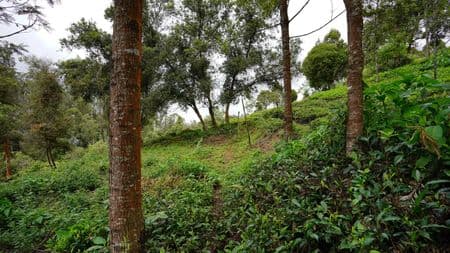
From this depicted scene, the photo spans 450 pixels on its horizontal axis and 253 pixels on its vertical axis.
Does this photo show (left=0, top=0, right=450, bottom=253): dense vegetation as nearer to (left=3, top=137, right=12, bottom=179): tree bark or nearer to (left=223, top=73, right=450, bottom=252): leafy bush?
(left=223, top=73, right=450, bottom=252): leafy bush

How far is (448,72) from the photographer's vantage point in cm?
816

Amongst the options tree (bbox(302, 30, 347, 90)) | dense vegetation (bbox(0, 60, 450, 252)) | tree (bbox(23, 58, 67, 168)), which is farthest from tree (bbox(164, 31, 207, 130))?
dense vegetation (bbox(0, 60, 450, 252))

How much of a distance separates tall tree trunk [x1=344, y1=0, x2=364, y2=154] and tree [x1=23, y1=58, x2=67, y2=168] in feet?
43.0

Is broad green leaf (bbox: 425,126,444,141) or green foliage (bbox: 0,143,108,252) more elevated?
broad green leaf (bbox: 425,126,444,141)

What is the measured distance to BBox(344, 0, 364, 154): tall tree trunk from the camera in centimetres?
268

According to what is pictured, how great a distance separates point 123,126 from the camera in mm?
2303

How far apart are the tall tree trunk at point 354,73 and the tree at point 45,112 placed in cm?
1310

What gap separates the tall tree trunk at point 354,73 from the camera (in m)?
2.68

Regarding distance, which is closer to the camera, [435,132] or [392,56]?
[435,132]

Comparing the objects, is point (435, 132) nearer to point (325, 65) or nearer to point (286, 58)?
point (286, 58)

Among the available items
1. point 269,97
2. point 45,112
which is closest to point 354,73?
point 269,97

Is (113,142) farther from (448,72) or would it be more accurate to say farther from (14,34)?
(448,72)

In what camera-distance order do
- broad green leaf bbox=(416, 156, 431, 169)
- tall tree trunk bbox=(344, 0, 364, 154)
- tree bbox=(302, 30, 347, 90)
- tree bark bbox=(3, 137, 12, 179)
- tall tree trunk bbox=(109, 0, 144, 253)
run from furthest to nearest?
tree bbox=(302, 30, 347, 90) → tree bark bbox=(3, 137, 12, 179) → tall tree trunk bbox=(344, 0, 364, 154) → tall tree trunk bbox=(109, 0, 144, 253) → broad green leaf bbox=(416, 156, 431, 169)

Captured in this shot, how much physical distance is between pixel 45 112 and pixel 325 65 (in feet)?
49.3
